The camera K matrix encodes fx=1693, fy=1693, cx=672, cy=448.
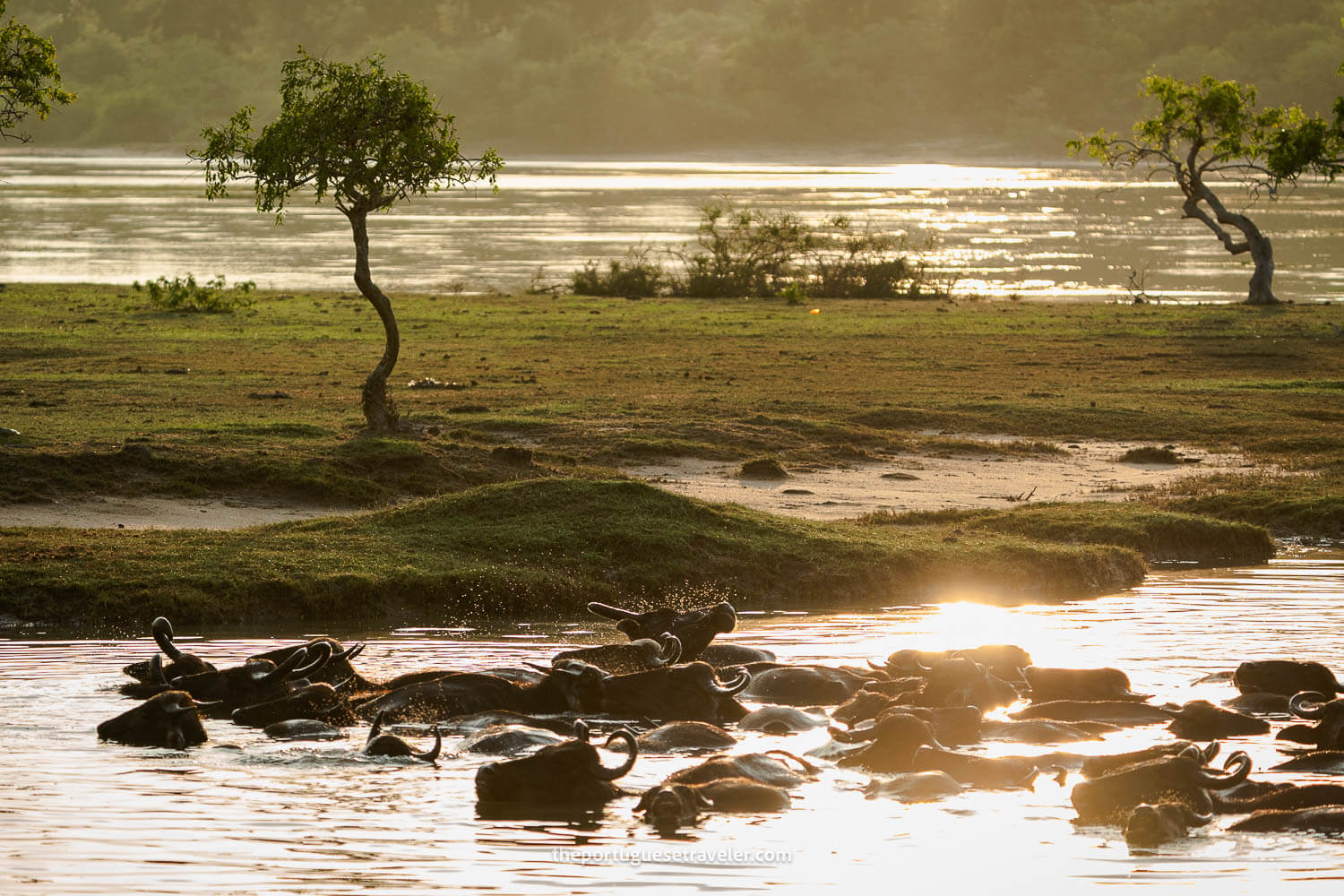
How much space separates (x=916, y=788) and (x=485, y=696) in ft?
8.41

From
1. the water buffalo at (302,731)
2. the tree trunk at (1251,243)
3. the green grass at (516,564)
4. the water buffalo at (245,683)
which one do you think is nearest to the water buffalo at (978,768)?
the water buffalo at (302,731)

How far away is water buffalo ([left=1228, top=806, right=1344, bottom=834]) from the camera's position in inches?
316

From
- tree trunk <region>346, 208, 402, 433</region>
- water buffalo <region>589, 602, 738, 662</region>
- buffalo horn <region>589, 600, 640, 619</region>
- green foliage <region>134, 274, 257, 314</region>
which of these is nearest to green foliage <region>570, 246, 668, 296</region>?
green foliage <region>134, 274, 257, 314</region>

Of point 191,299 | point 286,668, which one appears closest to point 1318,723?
point 286,668

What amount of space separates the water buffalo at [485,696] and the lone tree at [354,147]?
10901 mm

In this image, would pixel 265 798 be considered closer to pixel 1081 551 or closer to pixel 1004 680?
pixel 1004 680

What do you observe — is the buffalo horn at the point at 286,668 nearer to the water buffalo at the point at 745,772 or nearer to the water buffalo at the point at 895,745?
the water buffalo at the point at 745,772

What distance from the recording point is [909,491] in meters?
19.2

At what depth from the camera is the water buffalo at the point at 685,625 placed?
10.2 metres

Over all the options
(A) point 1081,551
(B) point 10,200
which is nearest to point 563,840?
(A) point 1081,551

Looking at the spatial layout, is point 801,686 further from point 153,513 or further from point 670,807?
point 153,513

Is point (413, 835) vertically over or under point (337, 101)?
under

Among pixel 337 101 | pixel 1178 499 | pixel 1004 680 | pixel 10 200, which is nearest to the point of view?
pixel 1004 680

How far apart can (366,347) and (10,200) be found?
3542 inches
